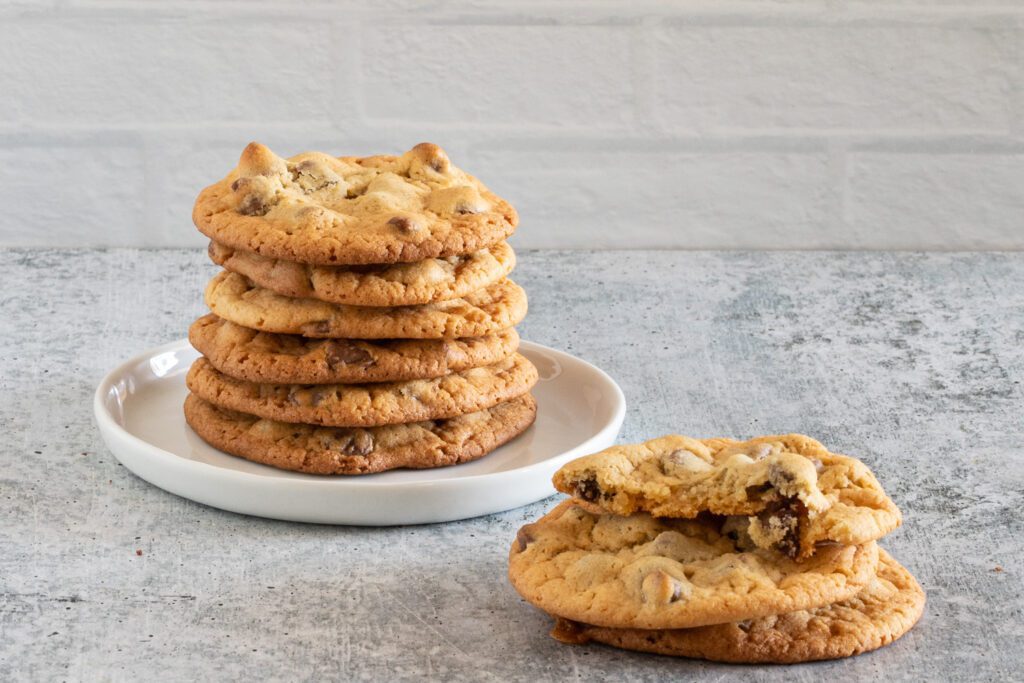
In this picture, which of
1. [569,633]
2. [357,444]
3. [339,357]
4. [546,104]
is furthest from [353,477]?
[546,104]

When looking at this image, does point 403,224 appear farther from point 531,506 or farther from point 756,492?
A: point 756,492

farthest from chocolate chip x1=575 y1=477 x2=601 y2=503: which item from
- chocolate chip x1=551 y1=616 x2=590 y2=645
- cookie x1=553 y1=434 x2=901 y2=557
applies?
chocolate chip x1=551 y1=616 x2=590 y2=645

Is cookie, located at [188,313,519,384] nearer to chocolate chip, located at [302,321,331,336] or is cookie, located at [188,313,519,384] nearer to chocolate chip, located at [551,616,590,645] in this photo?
chocolate chip, located at [302,321,331,336]

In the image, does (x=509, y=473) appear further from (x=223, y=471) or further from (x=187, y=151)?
(x=187, y=151)

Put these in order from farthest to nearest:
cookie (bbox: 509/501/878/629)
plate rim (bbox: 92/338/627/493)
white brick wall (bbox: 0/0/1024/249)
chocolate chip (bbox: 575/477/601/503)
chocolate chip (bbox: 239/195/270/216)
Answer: white brick wall (bbox: 0/0/1024/249)
chocolate chip (bbox: 239/195/270/216)
plate rim (bbox: 92/338/627/493)
chocolate chip (bbox: 575/477/601/503)
cookie (bbox: 509/501/878/629)

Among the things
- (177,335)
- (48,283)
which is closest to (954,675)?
(177,335)

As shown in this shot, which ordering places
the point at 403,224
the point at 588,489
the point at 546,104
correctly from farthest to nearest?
the point at 546,104 → the point at 403,224 → the point at 588,489
